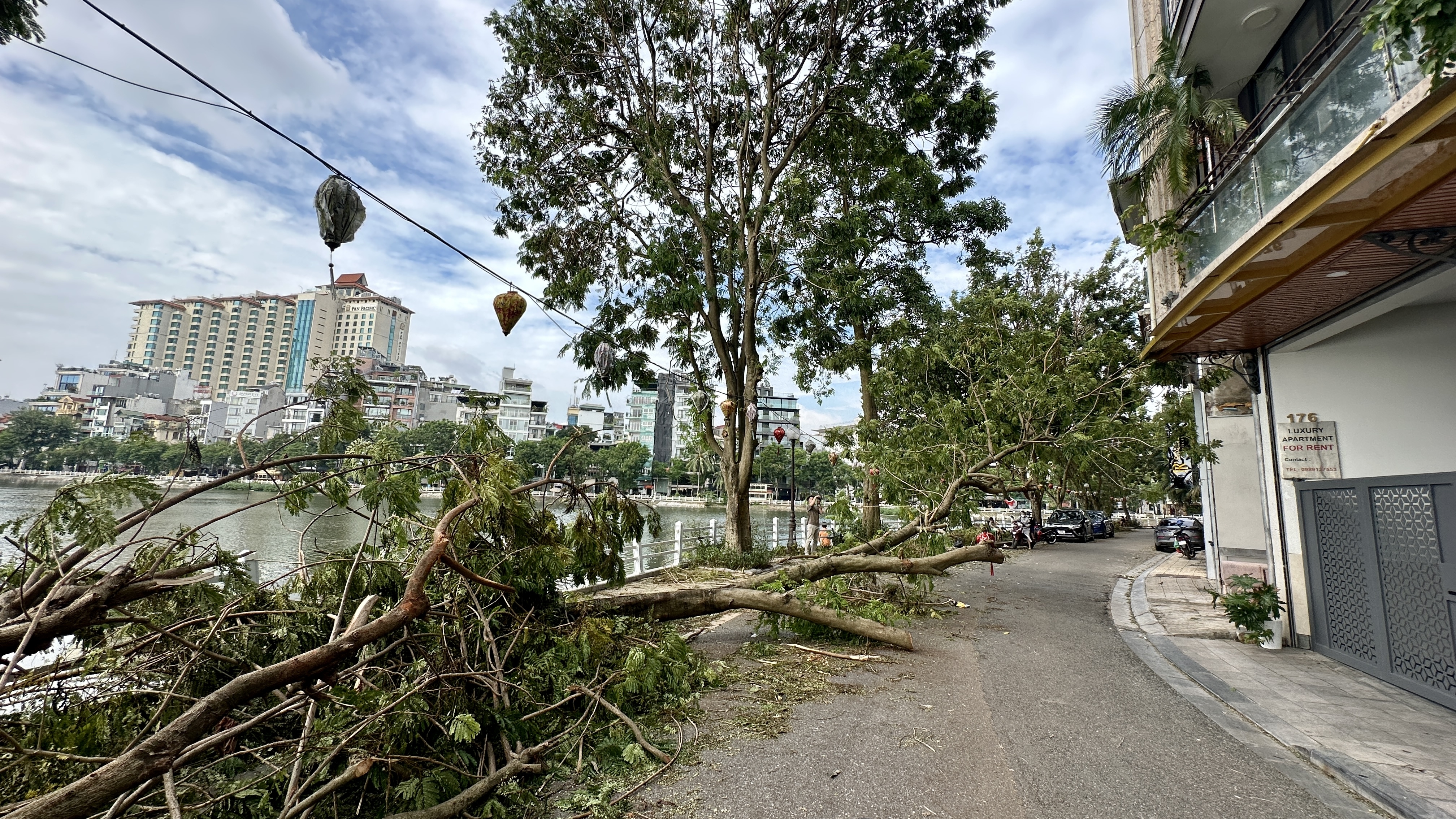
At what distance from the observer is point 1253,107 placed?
8.29 m

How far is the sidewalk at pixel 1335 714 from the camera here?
11.3ft

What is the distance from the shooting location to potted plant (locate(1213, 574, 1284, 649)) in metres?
6.46

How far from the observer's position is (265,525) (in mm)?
17719

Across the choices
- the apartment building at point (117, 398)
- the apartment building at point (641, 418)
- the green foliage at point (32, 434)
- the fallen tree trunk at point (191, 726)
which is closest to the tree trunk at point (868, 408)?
the fallen tree trunk at point (191, 726)

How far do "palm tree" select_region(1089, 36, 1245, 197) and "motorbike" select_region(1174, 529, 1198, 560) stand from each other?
12833 millimetres

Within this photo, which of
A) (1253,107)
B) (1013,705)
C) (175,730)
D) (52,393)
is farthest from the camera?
(52,393)

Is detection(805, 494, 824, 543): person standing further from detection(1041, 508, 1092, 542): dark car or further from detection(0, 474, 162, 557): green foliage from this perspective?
detection(0, 474, 162, 557): green foliage

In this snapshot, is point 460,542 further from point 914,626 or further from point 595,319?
point 595,319

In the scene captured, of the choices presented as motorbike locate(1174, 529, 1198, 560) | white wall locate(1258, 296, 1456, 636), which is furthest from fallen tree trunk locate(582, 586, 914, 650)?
motorbike locate(1174, 529, 1198, 560)

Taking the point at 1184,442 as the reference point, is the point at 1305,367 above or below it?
above

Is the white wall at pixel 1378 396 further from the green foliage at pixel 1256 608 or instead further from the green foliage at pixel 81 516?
the green foliage at pixel 81 516

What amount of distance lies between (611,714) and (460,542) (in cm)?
160

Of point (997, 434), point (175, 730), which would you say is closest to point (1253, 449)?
point (997, 434)

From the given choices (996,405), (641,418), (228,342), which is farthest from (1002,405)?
(228,342)
